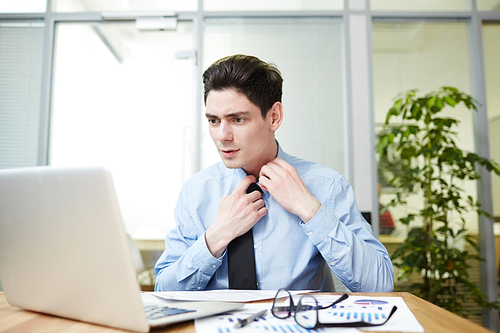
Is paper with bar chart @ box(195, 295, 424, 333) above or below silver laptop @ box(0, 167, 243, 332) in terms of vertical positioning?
below

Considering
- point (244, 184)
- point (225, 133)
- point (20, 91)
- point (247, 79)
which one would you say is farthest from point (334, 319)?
point (20, 91)

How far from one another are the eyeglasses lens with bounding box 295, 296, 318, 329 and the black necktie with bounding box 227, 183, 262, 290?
0.36m

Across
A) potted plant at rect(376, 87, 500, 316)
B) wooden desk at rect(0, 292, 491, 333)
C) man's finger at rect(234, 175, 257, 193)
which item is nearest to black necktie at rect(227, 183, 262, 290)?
man's finger at rect(234, 175, 257, 193)

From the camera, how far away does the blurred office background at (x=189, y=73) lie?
260 centimetres

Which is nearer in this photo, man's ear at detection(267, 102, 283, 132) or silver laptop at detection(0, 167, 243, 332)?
silver laptop at detection(0, 167, 243, 332)

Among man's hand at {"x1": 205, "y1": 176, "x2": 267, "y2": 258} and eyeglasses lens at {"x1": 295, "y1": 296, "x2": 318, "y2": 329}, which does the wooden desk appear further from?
man's hand at {"x1": 205, "y1": 176, "x2": 267, "y2": 258}

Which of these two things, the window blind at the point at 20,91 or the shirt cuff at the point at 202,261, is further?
the window blind at the point at 20,91

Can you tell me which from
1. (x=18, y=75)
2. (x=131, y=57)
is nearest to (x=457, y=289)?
(x=131, y=57)

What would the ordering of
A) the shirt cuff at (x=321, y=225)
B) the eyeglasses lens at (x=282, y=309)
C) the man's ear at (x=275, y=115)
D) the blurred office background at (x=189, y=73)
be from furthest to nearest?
the blurred office background at (x=189, y=73)
the man's ear at (x=275, y=115)
the shirt cuff at (x=321, y=225)
the eyeglasses lens at (x=282, y=309)

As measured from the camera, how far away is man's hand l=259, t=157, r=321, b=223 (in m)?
0.98

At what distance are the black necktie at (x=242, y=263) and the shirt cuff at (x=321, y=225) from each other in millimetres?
207

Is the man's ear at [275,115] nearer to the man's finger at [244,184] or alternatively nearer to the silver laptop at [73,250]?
the man's finger at [244,184]

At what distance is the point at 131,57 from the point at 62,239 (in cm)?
248

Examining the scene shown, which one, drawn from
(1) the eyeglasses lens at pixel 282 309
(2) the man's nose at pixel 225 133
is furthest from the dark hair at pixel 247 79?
(1) the eyeglasses lens at pixel 282 309
